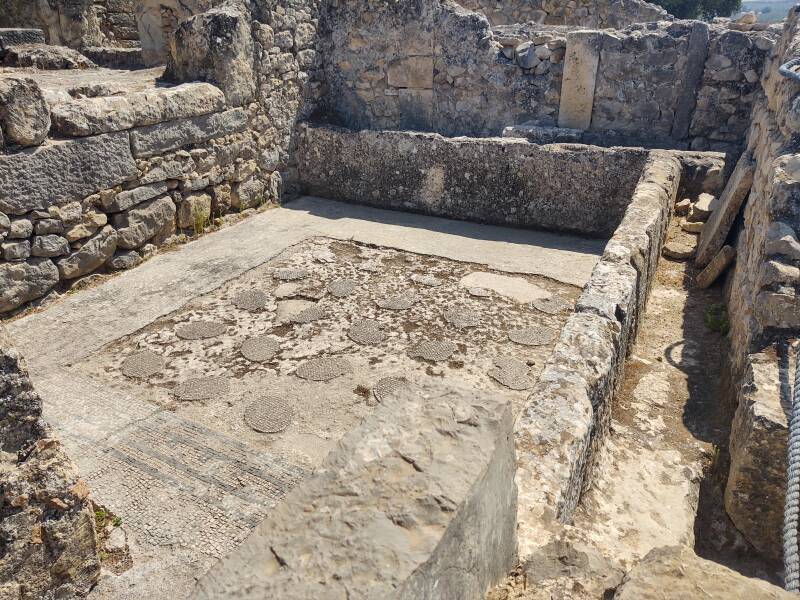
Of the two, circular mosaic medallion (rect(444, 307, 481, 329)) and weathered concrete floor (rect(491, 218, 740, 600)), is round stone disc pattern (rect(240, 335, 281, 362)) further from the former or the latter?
weathered concrete floor (rect(491, 218, 740, 600))

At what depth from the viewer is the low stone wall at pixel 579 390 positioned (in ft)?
6.65

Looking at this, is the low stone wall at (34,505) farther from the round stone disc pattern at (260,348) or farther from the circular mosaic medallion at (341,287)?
the circular mosaic medallion at (341,287)

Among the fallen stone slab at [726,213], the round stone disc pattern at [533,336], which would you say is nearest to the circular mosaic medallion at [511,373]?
the round stone disc pattern at [533,336]

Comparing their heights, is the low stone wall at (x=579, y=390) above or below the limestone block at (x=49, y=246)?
above

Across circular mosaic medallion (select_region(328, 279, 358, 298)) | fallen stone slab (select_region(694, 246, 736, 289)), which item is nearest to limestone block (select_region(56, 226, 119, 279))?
circular mosaic medallion (select_region(328, 279, 358, 298))

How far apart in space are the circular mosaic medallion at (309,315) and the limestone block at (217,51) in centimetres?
280

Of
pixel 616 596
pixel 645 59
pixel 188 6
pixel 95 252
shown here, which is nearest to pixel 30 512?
pixel 616 596

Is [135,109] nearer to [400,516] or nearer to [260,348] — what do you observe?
[260,348]

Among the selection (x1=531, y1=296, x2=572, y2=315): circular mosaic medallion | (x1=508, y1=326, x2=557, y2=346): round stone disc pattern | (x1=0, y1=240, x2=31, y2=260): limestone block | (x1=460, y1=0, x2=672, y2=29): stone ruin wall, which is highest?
(x1=460, y1=0, x2=672, y2=29): stone ruin wall

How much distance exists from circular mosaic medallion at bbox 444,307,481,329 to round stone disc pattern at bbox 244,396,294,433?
4.93 ft

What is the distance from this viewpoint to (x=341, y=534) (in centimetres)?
124

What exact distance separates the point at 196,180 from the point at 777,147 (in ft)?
16.2

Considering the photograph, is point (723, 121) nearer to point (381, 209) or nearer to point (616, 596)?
point (381, 209)

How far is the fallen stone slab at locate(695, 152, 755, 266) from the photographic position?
482 centimetres
